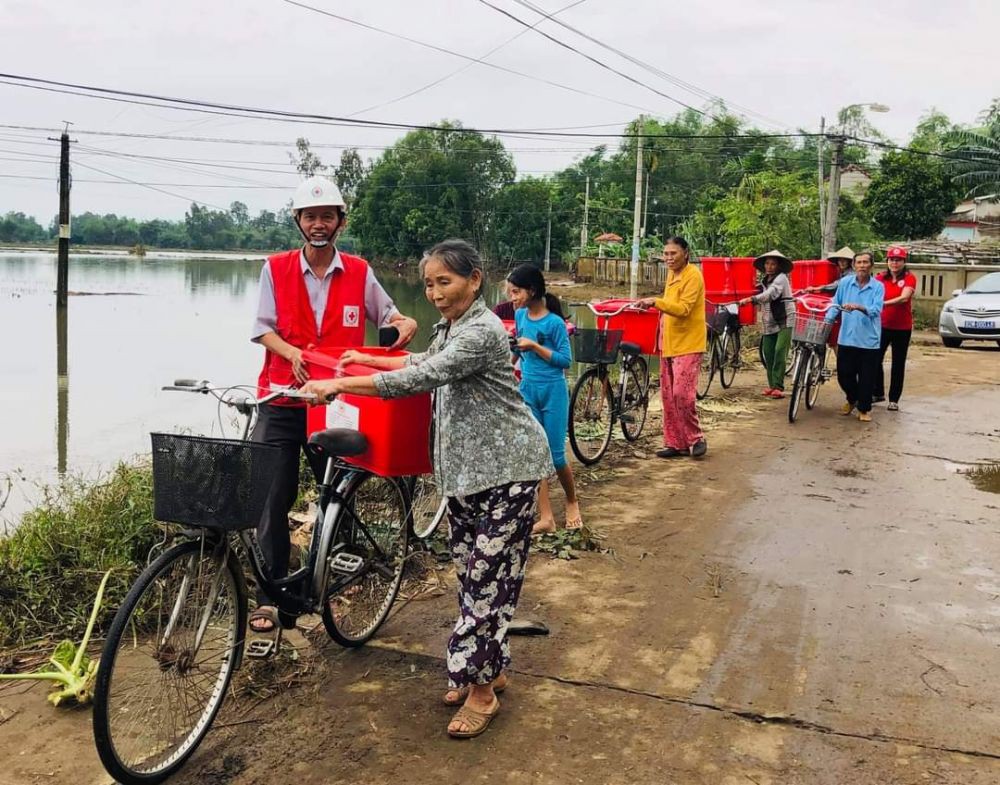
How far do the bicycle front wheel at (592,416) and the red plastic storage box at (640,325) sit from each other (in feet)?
2.54

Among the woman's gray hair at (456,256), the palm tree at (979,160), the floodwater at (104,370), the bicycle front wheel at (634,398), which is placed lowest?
the floodwater at (104,370)

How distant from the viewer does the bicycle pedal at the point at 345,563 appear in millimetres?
3615

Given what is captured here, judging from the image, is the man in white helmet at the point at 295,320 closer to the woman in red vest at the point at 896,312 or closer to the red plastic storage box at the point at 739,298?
the woman in red vest at the point at 896,312

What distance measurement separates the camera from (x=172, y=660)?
2.95 metres

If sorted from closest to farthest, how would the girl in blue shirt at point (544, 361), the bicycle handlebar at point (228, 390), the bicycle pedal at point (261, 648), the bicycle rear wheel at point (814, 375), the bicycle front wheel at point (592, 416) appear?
the bicycle handlebar at point (228, 390) → the bicycle pedal at point (261, 648) → the girl in blue shirt at point (544, 361) → the bicycle front wheel at point (592, 416) → the bicycle rear wheel at point (814, 375)

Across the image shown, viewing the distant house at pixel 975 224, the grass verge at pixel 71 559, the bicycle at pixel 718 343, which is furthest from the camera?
the distant house at pixel 975 224

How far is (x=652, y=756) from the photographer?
306 centimetres

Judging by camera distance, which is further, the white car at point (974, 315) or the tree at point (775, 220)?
the tree at point (775, 220)

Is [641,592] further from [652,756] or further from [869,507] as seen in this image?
[869,507]

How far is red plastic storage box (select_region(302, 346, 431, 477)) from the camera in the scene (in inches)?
133

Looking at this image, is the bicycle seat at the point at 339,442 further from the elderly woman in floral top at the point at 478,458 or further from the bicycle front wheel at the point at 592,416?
the bicycle front wheel at the point at 592,416

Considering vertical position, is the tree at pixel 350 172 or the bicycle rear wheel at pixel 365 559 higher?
the tree at pixel 350 172

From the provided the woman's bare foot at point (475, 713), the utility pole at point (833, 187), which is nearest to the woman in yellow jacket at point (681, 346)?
the woman's bare foot at point (475, 713)

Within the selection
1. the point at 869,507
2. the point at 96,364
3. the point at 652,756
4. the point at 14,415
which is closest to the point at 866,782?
the point at 652,756
